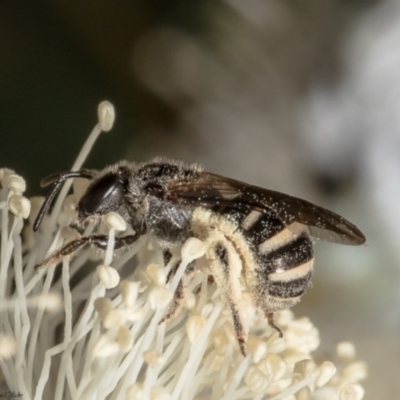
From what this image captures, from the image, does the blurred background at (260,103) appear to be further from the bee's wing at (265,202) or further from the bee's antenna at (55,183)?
the bee's wing at (265,202)

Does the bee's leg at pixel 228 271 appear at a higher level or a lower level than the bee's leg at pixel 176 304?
higher

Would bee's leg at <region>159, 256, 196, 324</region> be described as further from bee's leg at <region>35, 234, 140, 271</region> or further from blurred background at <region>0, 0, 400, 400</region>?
blurred background at <region>0, 0, 400, 400</region>

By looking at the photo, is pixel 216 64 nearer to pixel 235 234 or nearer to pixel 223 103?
pixel 223 103

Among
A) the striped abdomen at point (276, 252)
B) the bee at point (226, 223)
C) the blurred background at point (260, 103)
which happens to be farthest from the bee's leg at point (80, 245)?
the blurred background at point (260, 103)

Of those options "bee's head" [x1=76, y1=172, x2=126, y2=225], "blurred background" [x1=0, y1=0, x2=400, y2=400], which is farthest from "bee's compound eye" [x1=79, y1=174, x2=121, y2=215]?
"blurred background" [x1=0, y1=0, x2=400, y2=400]

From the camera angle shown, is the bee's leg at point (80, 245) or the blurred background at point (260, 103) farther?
the blurred background at point (260, 103)

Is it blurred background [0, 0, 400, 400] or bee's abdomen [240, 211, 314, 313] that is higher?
blurred background [0, 0, 400, 400]

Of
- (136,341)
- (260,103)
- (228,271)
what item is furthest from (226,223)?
(260,103)

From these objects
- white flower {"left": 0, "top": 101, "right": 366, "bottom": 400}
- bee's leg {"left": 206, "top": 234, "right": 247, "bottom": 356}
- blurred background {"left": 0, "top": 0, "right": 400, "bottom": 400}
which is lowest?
white flower {"left": 0, "top": 101, "right": 366, "bottom": 400}
